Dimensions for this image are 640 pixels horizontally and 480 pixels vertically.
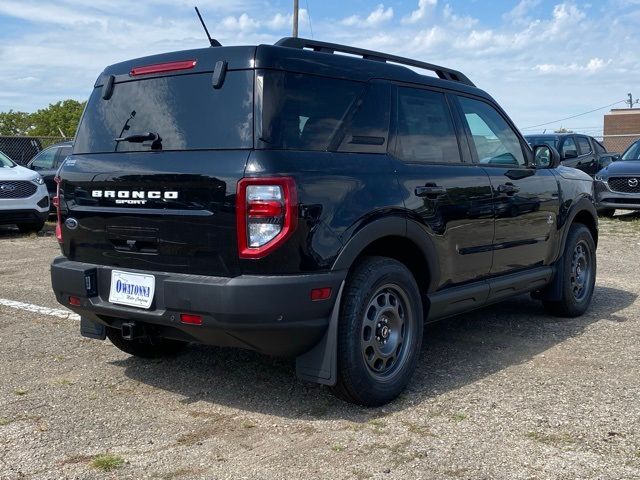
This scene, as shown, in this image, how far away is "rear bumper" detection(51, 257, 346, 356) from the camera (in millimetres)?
3578

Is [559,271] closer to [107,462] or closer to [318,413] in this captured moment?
[318,413]

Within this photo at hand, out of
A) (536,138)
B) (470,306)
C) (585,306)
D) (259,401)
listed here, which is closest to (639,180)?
(536,138)

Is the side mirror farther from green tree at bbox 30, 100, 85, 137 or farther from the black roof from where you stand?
green tree at bbox 30, 100, 85, 137

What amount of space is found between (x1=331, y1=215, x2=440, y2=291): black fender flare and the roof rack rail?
1.10 meters

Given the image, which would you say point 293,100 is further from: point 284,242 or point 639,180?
point 639,180

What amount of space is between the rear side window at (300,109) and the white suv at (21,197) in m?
9.88

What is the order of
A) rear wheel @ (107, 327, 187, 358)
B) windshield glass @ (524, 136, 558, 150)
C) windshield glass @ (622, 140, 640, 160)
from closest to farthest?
rear wheel @ (107, 327, 187, 358)
windshield glass @ (622, 140, 640, 160)
windshield glass @ (524, 136, 558, 150)

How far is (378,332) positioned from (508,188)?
175 centimetres

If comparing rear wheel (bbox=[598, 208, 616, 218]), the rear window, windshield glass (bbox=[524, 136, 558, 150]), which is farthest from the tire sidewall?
windshield glass (bbox=[524, 136, 558, 150])

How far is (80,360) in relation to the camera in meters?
5.12

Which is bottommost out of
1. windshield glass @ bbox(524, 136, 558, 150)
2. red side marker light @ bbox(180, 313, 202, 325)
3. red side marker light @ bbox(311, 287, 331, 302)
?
red side marker light @ bbox(180, 313, 202, 325)

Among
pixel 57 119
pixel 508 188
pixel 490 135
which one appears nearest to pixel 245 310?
pixel 508 188

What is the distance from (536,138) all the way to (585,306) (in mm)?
10784

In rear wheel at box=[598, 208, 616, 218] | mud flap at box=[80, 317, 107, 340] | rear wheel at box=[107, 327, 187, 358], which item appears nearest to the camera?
mud flap at box=[80, 317, 107, 340]
